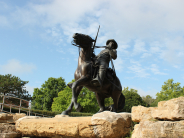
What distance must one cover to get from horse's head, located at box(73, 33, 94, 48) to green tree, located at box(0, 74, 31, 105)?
33.5 m

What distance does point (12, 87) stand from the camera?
39062mm

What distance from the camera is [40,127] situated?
507cm

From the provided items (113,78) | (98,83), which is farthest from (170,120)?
(113,78)

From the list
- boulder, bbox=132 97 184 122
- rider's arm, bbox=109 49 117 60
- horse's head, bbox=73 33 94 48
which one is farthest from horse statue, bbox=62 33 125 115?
boulder, bbox=132 97 184 122

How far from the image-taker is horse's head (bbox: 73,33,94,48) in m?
6.52

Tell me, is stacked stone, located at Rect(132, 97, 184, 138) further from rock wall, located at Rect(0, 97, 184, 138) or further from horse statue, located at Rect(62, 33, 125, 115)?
horse statue, located at Rect(62, 33, 125, 115)

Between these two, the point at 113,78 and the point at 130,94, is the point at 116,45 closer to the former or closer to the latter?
the point at 113,78

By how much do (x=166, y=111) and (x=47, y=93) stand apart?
124 ft

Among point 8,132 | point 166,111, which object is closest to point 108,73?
point 166,111

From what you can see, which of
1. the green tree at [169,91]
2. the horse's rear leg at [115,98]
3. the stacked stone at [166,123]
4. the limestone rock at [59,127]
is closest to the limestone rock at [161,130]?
the stacked stone at [166,123]

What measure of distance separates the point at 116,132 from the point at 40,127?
7.48 feet

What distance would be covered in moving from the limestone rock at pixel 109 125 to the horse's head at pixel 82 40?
10.8 feet

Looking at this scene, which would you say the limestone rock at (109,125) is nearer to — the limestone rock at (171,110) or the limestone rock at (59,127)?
the limestone rock at (59,127)

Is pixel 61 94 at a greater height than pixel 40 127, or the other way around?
pixel 61 94
